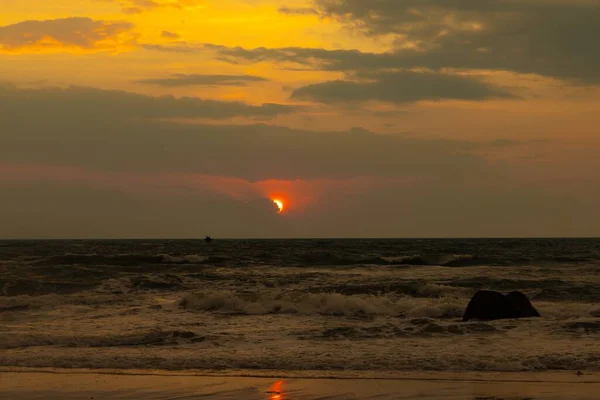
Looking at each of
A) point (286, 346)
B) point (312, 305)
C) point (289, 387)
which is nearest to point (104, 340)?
point (286, 346)

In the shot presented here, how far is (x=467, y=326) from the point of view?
707 inches

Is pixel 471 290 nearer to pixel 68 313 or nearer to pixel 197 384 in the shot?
pixel 68 313

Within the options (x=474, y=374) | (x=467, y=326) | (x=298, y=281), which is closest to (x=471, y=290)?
(x=298, y=281)

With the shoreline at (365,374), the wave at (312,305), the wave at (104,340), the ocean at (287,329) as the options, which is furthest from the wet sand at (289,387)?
the wave at (312,305)

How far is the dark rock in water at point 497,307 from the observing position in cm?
1983

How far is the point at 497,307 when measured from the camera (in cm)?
1997

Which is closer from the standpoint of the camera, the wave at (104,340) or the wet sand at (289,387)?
the wet sand at (289,387)

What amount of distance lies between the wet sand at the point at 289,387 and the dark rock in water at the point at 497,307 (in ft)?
23.8

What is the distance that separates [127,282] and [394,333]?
1774cm

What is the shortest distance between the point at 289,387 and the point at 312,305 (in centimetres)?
1267

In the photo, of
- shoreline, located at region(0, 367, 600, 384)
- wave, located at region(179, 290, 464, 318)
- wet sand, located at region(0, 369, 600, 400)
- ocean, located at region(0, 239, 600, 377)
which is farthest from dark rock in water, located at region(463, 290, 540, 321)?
wet sand, located at region(0, 369, 600, 400)

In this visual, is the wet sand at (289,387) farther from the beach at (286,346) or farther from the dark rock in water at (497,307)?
the dark rock in water at (497,307)

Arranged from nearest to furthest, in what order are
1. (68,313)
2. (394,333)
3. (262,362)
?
(262,362) < (394,333) < (68,313)

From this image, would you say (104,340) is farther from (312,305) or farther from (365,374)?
(312,305)
